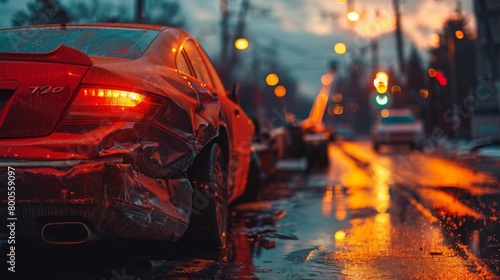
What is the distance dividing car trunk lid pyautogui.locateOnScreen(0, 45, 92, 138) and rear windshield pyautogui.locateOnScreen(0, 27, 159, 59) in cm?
59

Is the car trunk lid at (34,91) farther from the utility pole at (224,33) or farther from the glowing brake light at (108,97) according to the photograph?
the utility pole at (224,33)

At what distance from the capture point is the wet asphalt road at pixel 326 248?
543 centimetres

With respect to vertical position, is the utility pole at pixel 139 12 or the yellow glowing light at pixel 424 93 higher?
the yellow glowing light at pixel 424 93

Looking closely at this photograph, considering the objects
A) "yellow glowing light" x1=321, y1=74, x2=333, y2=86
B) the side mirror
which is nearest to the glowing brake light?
the side mirror

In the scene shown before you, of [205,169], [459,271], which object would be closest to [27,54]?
[205,169]

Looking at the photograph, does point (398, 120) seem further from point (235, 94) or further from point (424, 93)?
point (235, 94)

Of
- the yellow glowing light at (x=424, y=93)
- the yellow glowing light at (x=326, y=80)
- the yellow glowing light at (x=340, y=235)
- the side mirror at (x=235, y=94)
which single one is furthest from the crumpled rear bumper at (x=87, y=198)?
the yellow glowing light at (x=326, y=80)

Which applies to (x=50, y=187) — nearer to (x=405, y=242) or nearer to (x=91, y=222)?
(x=91, y=222)

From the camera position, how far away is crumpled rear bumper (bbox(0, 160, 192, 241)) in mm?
4523

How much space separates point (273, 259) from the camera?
604cm

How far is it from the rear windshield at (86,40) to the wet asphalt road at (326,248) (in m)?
1.45

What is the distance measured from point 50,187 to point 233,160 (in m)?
2.80

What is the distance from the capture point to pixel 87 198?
4551 millimetres

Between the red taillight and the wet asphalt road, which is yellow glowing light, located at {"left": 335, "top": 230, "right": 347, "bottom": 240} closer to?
the wet asphalt road
